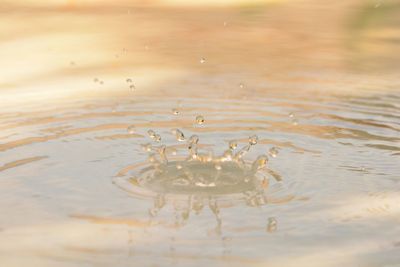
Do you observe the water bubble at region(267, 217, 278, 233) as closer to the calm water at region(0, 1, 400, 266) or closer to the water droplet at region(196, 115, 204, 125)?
the calm water at region(0, 1, 400, 266)

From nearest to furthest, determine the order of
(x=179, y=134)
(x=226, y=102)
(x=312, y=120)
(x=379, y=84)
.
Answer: (x=179, y=134), (x=312, y=120), (x=226, y=102), (x=379, y=84)

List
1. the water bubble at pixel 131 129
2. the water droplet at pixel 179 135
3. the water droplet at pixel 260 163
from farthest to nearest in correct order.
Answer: the water bubble at pixel 131 129 < the water droplet at pixel 179 135 < the water droplet at pixel 260 163

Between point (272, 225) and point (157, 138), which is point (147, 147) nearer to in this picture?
point (157, 138)

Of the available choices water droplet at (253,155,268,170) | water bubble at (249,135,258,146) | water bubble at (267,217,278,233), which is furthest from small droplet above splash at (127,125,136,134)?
water bubble at (267,217,278,233)

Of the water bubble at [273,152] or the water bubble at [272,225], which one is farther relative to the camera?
the water bubble at [273,152]

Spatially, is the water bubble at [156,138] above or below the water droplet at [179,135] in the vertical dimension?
below

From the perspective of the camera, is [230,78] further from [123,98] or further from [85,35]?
[85,35]

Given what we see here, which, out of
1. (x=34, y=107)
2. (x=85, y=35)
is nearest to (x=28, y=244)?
(x=34, y=107)

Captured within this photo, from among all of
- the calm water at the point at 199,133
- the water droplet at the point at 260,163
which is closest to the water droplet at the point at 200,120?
the calm water at the point at 199,133

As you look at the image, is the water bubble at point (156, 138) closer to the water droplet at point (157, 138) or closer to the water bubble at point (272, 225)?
the water droplet at point (157, 138)
